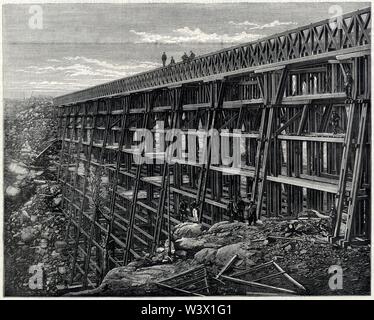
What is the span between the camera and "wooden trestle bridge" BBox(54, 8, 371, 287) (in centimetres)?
721

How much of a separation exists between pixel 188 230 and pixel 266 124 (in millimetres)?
2742

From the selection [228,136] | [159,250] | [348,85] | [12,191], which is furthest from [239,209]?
[12,191]

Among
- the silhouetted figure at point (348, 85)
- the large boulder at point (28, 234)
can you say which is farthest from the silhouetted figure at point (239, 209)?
the large boulder at point (28, 234)

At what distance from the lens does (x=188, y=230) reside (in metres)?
9.33

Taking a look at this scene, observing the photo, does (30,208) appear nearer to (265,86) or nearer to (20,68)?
(20,68)

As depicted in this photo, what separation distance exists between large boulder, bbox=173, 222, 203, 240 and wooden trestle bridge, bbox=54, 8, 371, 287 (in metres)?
0.78

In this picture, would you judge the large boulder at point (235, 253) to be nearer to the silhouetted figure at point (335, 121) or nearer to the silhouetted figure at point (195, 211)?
the silhouetted figure at point (195, 211)

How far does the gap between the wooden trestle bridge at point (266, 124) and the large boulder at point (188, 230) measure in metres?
0.78

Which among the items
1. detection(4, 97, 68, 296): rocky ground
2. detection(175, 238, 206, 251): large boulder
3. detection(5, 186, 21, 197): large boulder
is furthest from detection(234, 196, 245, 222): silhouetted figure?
detection(5, 186, 21, 197): large boulder

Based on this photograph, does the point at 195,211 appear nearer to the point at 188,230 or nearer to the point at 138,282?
the point at 188,230

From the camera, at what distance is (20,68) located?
9.05 metres

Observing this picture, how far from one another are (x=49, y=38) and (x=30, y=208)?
11.7ft

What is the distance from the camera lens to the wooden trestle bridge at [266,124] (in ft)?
23.7

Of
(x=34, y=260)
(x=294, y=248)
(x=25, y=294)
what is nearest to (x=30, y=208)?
(x=34, y=260)
